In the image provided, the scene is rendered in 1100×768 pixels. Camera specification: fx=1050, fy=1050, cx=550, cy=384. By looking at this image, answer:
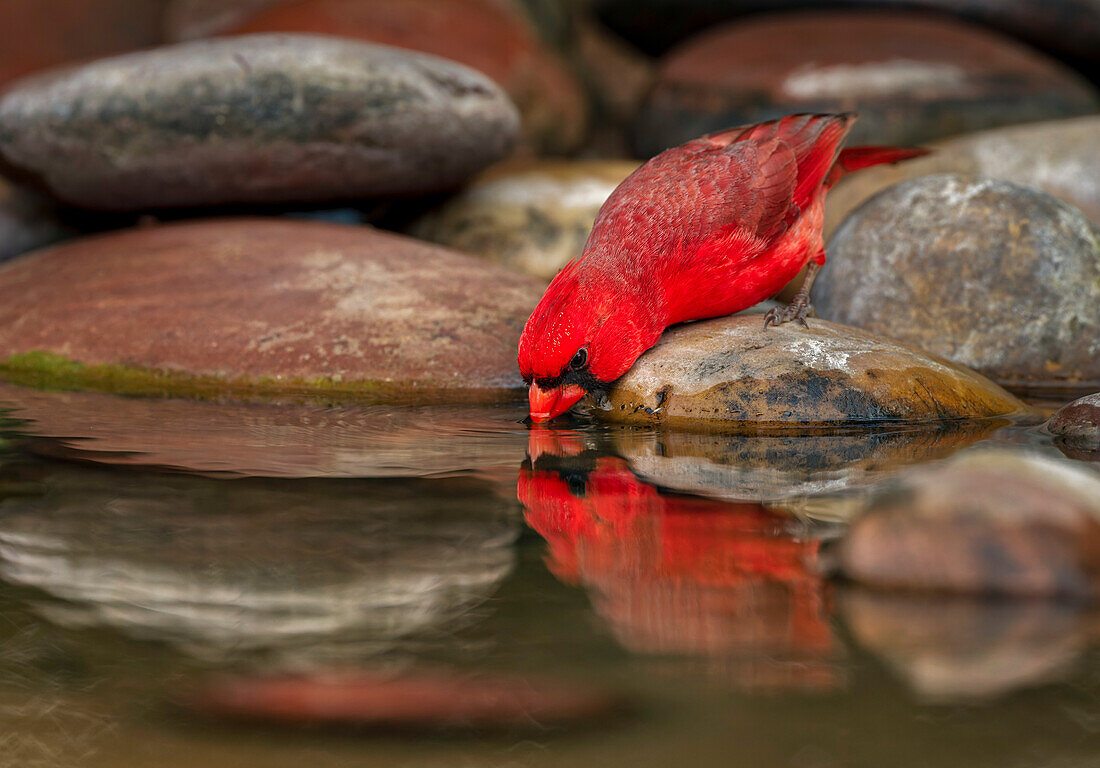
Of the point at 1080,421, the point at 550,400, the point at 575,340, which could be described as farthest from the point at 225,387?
the point at 1080,421

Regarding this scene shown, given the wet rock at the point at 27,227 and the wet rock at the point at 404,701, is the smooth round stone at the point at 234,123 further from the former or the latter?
the wet rock at the point at 404,701

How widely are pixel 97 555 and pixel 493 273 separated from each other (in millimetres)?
2714

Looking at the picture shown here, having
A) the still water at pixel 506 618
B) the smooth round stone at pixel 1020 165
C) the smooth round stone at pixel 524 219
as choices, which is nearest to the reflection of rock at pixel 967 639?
the still water at pixel 506 618

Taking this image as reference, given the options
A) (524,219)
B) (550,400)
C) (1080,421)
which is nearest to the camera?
(1080,421)

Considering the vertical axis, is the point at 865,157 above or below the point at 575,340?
above

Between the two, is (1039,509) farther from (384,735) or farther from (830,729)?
(384,735)

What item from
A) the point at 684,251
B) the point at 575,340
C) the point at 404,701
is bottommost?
the point at 404,701

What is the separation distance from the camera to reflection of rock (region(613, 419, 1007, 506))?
2449 millimetres

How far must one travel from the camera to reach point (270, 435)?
3020 mm

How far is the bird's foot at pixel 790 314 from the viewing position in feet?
11.6

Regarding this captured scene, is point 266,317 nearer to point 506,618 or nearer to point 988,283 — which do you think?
point 506,618

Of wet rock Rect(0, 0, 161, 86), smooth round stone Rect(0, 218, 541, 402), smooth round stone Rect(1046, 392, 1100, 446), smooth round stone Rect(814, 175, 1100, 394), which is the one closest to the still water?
smooth round stone Rect(1046, 392, 1100, 446)

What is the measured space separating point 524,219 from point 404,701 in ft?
13.7

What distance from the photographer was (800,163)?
371cm
